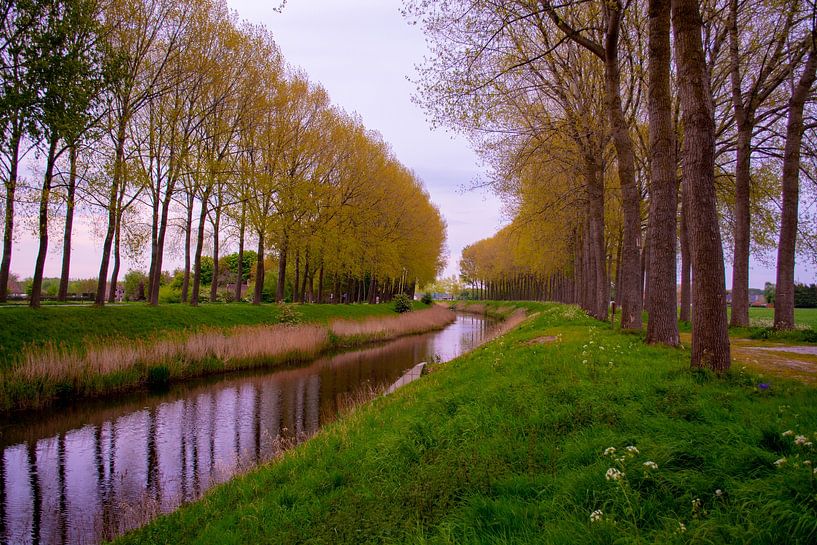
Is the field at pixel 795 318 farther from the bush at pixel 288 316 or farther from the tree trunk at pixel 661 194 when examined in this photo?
the bush at pixel 288 316

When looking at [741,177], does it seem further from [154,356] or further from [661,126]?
[154,356]

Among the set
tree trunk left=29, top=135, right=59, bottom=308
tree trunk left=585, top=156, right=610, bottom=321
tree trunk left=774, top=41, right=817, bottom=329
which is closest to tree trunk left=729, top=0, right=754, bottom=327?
tree trunk left=774, top=41, right=817, bottom=329

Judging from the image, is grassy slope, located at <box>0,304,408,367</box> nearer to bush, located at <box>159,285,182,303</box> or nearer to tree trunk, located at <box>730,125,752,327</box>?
bush, located at <box>159,285,182,303</box>

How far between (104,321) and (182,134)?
9344 mm

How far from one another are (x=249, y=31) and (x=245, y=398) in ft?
59.0

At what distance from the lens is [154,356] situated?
15.2 metres

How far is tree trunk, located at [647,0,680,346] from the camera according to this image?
8203mm

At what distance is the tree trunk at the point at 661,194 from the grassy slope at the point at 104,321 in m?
15.8

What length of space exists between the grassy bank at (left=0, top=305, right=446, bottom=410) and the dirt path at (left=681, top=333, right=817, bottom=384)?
1564 cm

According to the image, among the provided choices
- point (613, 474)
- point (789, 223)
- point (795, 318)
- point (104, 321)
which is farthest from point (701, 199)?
point (795, 318)

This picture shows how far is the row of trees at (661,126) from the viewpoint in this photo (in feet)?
19.9

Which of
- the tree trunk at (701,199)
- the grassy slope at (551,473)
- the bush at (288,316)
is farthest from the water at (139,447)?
the bush at (288,316)

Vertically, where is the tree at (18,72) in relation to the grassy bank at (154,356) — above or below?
above

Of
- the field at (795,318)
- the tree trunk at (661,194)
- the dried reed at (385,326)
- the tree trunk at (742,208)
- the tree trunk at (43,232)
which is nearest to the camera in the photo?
the tree trunk at (661,194)
